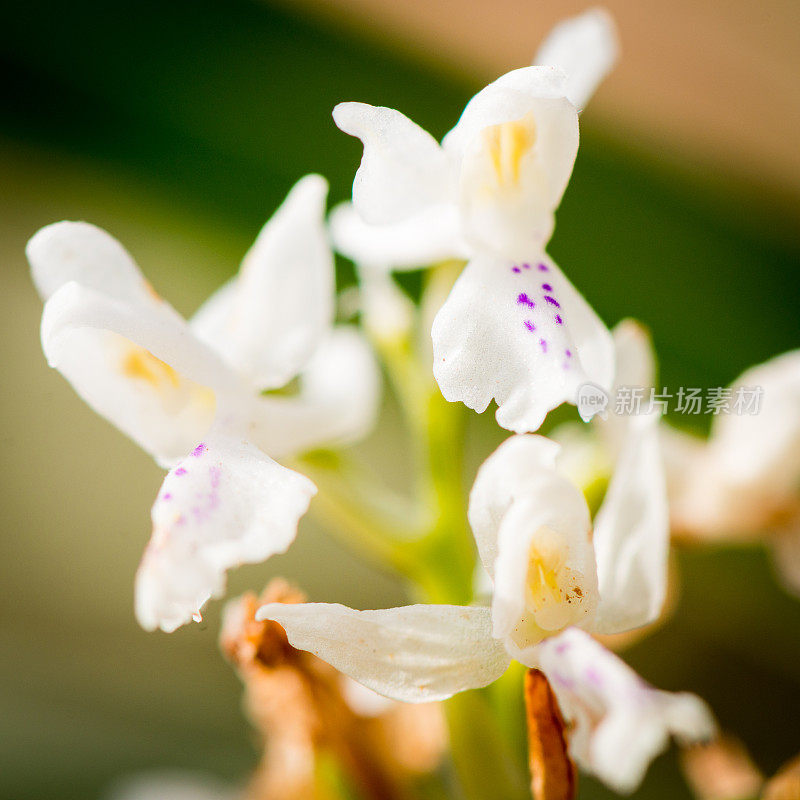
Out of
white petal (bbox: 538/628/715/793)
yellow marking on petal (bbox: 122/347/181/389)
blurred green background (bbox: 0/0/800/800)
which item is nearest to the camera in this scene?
white petal (bbox: 538/628/715/793)

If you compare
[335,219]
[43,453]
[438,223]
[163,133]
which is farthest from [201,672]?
[438,223]

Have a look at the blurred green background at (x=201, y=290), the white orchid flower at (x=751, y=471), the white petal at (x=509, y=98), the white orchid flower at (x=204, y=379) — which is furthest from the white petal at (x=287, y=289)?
the blurred green background at (x=201, y=290)

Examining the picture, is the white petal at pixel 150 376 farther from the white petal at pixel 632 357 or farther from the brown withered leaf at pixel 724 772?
the brown withered leaf at pixel 724 772

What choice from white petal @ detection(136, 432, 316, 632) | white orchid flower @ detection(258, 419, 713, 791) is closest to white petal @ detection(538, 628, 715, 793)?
white orchid flower @ detection(258, 419, 713, 791)

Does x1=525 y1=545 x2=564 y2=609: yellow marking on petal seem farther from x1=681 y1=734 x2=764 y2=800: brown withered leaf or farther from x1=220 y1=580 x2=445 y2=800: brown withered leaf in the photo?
x1=681 y1=734 x2=764 y2=800: brown withered leaf

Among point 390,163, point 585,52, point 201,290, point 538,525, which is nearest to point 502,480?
point 538,525
